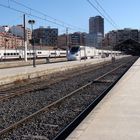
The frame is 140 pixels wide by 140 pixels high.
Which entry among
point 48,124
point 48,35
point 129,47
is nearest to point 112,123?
point 48,124

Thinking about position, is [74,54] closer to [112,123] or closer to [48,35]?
[112,123]

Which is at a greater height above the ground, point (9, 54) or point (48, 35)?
point (48, 35)

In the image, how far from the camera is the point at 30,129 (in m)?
10.5

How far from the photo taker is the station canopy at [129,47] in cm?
17500

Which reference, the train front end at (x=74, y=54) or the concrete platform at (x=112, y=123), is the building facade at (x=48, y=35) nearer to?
the train front end at (x=74, y=54)

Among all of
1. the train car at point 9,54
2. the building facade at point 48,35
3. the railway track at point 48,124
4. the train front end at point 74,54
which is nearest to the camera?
the railway track at point 48,124

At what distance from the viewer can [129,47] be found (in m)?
182

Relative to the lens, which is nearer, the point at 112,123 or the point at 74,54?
the point at 112,123

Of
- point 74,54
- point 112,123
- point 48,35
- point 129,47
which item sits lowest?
point 112,123

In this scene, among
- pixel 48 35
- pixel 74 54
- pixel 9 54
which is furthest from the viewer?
pixel 48 35

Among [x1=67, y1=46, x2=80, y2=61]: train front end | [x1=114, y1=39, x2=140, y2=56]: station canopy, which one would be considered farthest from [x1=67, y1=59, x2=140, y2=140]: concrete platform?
[x1=114, y1=39, x2=140, y2=56]: station canopy

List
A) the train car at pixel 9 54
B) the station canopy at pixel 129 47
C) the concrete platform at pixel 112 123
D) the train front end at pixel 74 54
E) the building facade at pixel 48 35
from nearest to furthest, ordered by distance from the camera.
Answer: the concrete platform at pixel 112 123 → the train car at pixel 9 54 → the train front end at pixel 74 54 → the building facade at pixel 48 35 → the station canopy at pixel 129 47

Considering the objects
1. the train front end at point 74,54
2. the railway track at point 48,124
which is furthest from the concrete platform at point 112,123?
the train front end at point 74,54

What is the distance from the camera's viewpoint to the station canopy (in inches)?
6890
